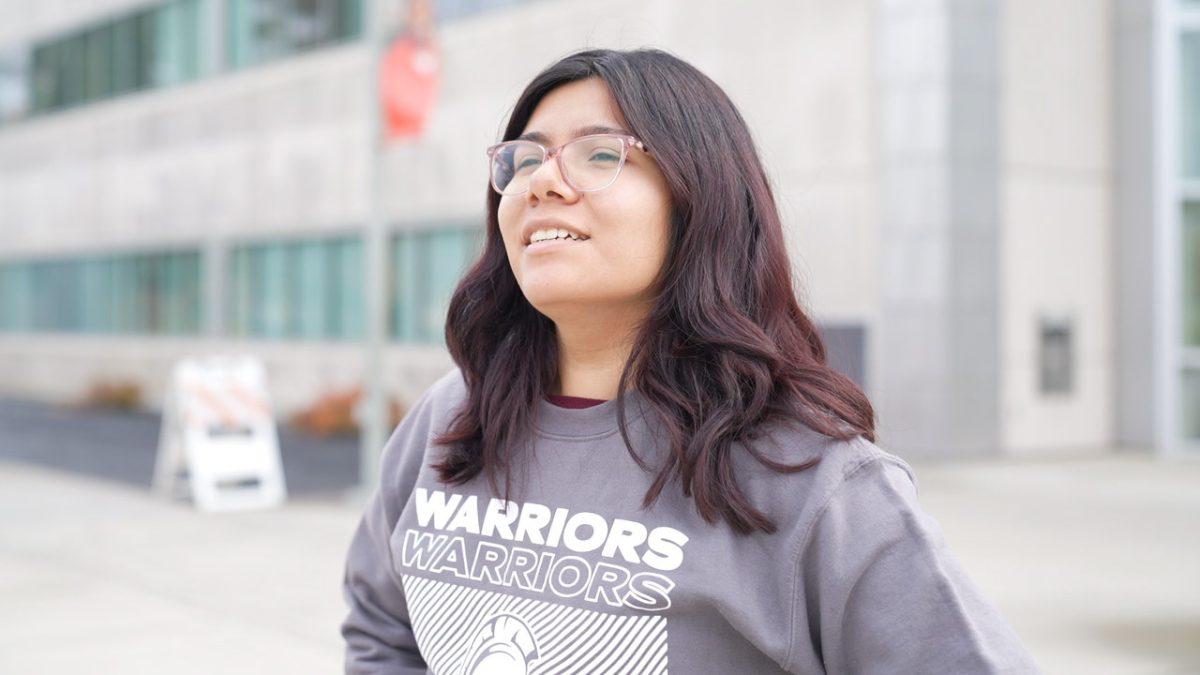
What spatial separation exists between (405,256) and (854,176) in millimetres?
7379

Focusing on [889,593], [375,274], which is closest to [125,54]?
[375,274]

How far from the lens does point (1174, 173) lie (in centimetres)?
1443

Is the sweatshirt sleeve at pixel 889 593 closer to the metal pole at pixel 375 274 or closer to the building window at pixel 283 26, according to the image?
the metal pole at pixel 375 274

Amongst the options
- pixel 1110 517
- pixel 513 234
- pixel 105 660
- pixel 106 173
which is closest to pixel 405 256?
pixel 106 173

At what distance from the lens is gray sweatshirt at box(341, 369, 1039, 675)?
62.3 inches

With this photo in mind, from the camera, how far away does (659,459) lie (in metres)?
1.75

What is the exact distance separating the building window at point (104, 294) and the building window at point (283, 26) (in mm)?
3739

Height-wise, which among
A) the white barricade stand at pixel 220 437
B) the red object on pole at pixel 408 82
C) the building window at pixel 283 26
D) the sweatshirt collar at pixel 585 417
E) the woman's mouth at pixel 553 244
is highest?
the building window at pixel 283 26

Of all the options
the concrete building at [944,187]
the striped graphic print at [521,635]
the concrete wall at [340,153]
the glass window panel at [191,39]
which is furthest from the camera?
the glass window panel at [191,39]

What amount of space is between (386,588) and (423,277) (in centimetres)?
1636

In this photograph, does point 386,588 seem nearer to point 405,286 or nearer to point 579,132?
point 579,132

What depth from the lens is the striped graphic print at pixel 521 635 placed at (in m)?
1.68

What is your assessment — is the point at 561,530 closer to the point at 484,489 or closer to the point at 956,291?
the point at 484,489

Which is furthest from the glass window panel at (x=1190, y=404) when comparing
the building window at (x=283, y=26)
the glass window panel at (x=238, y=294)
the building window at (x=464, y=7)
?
the glass window panel at (x=238, y=294)
